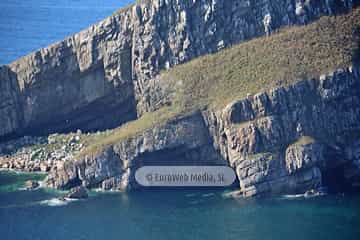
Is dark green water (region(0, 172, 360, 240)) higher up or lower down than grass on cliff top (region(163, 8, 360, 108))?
lower down

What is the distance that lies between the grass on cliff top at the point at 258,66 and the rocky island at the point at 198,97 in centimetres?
14

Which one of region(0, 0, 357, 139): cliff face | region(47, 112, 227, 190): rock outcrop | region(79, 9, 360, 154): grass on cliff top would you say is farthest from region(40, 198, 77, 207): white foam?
region(0, 0, 357, 139): cliff face

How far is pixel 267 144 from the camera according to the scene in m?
120

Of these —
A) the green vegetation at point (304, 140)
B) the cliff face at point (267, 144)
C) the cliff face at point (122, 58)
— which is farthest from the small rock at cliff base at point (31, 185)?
the green vegetation at point (304, 140)

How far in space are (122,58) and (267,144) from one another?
2212 centimetres

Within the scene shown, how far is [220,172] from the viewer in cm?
12381

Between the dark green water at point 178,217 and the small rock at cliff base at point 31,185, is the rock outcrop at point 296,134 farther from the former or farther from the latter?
the small rock at cliff base at point 31,185

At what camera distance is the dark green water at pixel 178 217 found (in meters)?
110

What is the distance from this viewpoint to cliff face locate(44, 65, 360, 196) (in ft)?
390

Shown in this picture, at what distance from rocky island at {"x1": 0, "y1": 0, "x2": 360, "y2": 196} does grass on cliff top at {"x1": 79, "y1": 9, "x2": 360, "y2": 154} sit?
0.14 metres

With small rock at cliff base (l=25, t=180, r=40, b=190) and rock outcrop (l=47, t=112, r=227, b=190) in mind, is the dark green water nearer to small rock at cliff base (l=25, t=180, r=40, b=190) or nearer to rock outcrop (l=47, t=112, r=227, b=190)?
rock outcrop (l=47, t=112, r=227, b=190)

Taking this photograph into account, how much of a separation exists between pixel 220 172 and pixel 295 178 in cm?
847

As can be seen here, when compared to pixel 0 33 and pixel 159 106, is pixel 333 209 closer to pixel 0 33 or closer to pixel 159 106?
pixel 159 106

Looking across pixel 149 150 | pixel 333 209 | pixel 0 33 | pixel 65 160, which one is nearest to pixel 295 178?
pixel 333 209
